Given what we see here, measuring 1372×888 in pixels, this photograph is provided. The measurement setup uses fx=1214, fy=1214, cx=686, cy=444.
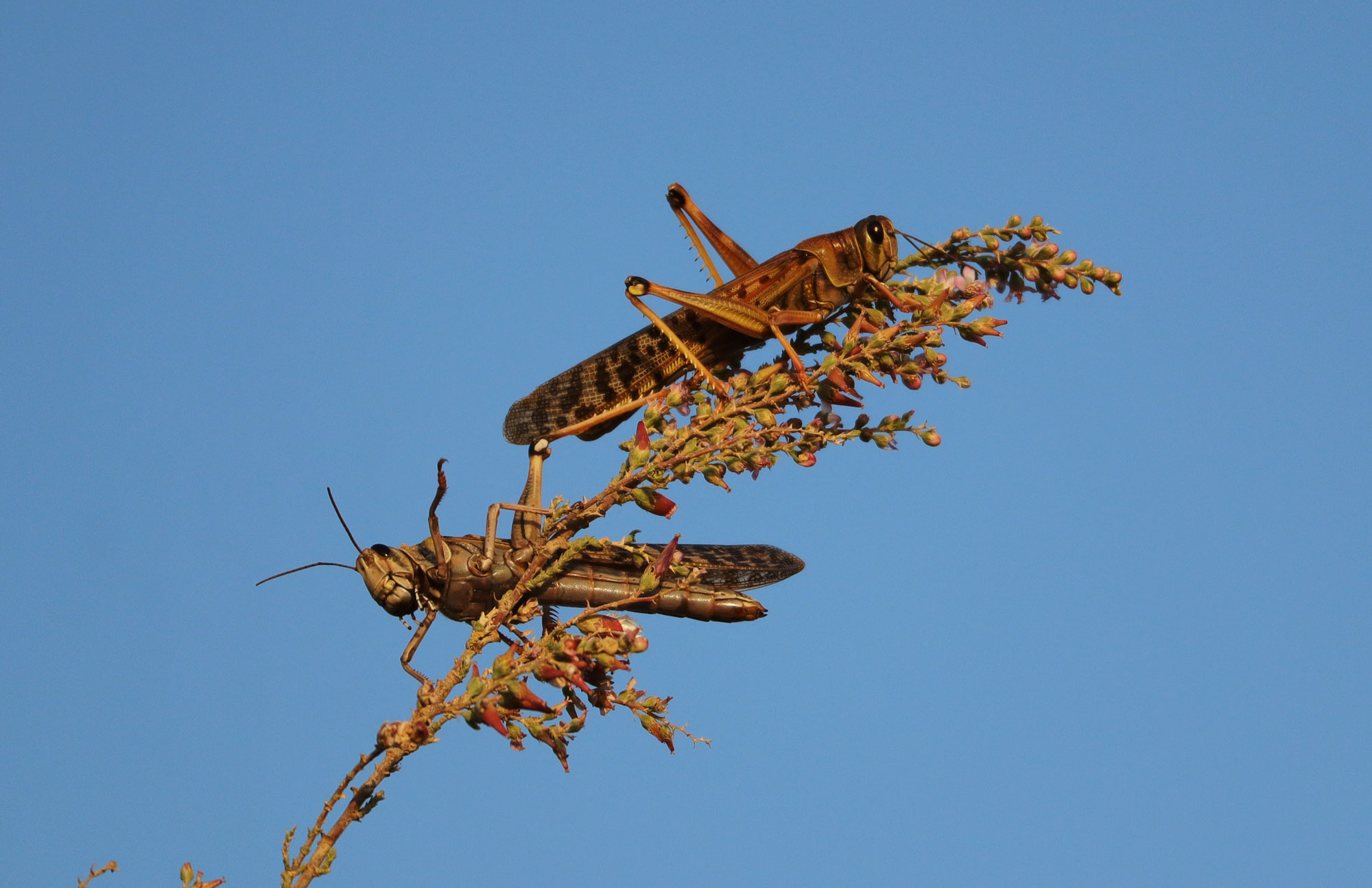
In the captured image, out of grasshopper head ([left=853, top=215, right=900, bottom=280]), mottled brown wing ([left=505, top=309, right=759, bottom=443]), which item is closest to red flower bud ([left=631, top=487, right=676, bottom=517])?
mottled brown wing ([left=505, top=309, right=759, bottom=443])

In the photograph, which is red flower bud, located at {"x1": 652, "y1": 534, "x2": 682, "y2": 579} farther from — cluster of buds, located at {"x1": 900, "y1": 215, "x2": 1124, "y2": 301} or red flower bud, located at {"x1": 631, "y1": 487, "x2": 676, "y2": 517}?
cluster of buds, located at {"x1": 900, "y1": 215, "x2": 1124, "y2": 301}

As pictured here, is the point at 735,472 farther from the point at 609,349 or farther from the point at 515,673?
the point at 609,349

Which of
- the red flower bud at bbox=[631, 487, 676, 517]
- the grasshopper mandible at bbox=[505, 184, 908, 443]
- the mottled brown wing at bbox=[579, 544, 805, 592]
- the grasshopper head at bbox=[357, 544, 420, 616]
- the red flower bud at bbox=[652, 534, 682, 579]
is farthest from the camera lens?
the grasshopper mandible at bbox=[505, 184, 908, 443]

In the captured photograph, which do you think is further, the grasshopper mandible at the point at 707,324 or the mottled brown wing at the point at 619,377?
the mottled brown wing at the point at 619,377

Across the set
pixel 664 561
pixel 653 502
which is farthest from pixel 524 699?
pixel 653 502

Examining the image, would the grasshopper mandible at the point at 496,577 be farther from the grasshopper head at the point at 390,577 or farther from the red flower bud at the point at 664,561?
the red flower bud at the point at 664,561

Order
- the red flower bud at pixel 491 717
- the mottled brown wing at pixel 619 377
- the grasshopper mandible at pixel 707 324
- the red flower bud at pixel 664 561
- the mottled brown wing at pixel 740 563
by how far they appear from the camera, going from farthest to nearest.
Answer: the mottled brown wing at pixel 619 377 < the grasshopper mandible at pixel 707 324 < the mottled brown wing at pixel 740 563 < the red flower bud at pixel 664 561 < the red flower bud at pixel 491 717

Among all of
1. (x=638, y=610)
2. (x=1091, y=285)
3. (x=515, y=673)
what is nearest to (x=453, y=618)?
(x=638, y=610)

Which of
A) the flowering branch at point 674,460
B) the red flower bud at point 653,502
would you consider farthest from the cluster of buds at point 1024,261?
the red flower bud at point 653,502
